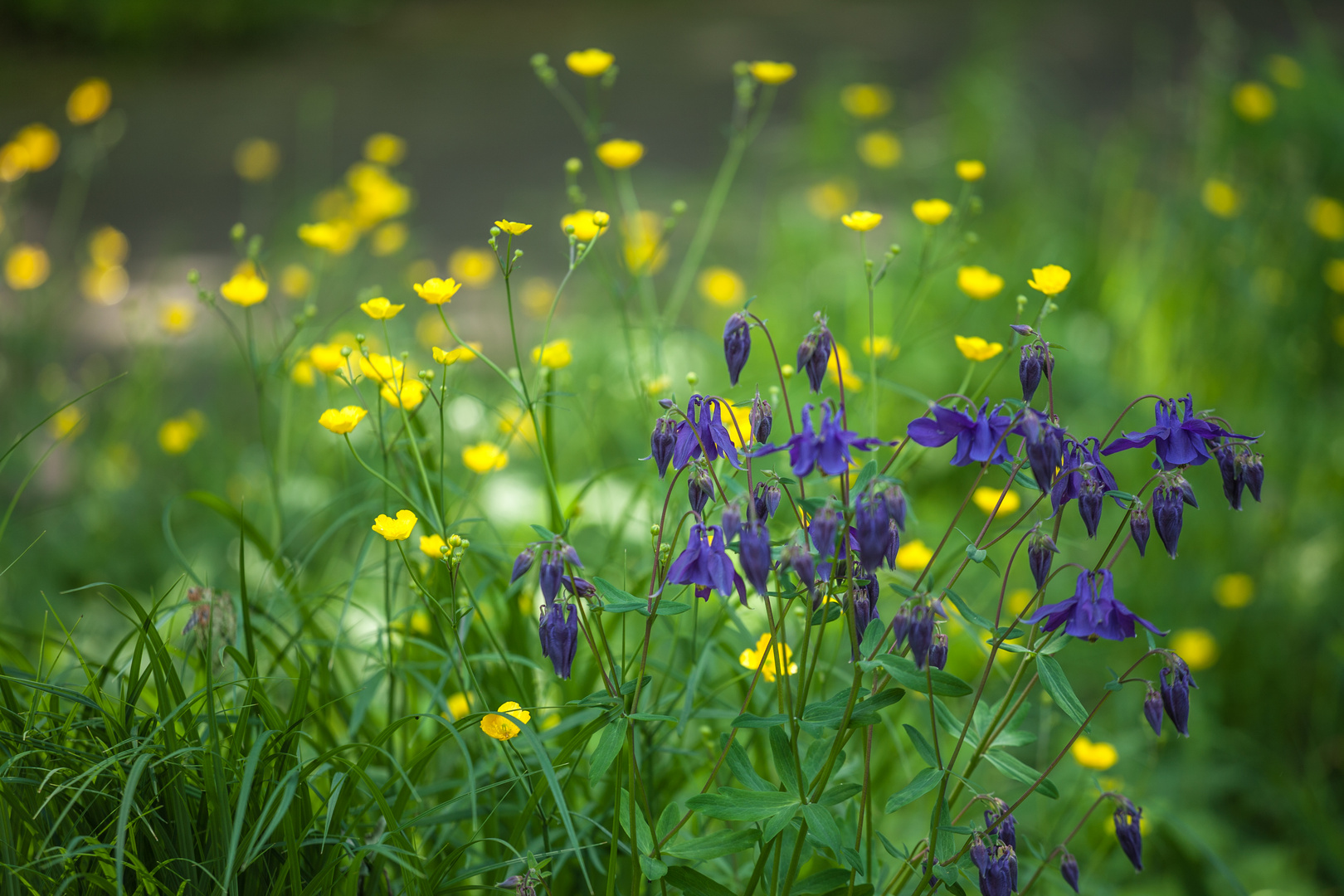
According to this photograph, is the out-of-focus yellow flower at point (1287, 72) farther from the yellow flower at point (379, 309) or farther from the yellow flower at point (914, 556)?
the yellow flower at point (379, 309)

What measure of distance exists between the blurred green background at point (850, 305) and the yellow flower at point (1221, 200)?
0.03m

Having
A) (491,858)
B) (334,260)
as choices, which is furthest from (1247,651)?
(334,260)

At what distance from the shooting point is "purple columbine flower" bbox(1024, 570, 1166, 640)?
0.96 metres

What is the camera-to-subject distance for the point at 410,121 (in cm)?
673

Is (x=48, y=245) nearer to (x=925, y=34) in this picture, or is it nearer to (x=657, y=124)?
(x=657, y=124)

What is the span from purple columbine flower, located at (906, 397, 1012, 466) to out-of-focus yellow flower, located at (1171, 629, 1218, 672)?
1628 millimetres

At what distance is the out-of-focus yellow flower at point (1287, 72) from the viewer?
3.62 metres

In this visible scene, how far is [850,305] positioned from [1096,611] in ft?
8.91

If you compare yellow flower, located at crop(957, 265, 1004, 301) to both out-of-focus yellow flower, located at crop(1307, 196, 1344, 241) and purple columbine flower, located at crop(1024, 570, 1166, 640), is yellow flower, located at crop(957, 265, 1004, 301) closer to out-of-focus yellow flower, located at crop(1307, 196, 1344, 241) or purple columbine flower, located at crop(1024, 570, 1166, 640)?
purple columbine flower, located at crop(1024, 570, 1166, 640)

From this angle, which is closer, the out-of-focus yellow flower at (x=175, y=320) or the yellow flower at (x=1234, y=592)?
the out-of-focus yellow flower at (x=175, y=320)

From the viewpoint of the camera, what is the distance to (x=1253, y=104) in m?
3.38

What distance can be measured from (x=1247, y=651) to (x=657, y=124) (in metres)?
5.20

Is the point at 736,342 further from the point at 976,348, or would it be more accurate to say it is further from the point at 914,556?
the point at 914,556

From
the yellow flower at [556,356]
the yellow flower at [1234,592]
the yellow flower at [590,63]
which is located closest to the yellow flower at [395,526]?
the yellow flower at [556,356]
